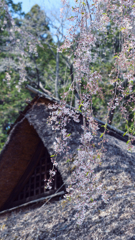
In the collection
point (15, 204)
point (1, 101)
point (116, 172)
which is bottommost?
point (15, 204)

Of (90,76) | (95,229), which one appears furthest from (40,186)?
(90,76)

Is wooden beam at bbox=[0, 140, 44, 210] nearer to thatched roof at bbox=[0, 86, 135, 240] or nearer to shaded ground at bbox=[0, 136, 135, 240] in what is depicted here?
thatched roof at bbox=[0, 86, 135, 240]

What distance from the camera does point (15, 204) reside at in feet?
13.5

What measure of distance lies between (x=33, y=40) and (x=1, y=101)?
484 cm

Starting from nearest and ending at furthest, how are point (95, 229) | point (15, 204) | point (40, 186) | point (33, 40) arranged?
point (95, 229)
point (40, 186)
point (15, 204)
point (33, 40)

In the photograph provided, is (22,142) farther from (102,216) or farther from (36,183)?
(102,216)

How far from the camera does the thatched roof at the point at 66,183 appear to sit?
2021 mm

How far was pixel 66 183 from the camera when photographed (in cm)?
269

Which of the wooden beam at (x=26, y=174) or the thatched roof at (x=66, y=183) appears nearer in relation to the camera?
the thatched roof at (x=66, y=183)

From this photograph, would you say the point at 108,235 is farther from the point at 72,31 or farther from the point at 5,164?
the point at 5,164

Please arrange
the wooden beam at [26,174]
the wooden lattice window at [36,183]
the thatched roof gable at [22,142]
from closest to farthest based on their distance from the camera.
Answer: the thatched roof gable at [22,142] → the wooden lattice window at [36,183] → the wooden beam at [26,174]

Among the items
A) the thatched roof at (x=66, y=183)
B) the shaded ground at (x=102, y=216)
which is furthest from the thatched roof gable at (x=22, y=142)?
the shaded ground at (x=102, y=216)

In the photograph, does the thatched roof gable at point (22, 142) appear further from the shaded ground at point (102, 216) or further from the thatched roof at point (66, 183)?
the shaded ground at point (102, 216)

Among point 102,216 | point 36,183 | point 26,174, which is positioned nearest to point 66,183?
point 102,216
